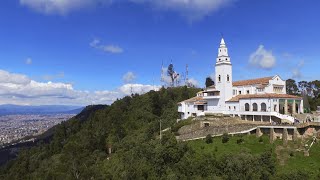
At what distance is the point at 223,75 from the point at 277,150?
2141cm

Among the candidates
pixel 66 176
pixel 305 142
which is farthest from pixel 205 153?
pixel 66 176

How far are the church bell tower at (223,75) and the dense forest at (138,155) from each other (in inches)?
417

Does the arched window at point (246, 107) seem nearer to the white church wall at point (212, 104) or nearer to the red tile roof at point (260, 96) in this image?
the red tile roof at point (260, 96)

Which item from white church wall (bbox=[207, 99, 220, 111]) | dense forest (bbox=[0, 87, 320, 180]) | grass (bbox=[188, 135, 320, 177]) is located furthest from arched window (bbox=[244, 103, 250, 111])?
dense forest (bbox=[0, 87, 320, 180])

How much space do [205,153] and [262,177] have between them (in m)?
10.0

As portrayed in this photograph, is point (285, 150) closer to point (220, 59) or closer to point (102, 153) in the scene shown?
point (220, 59)

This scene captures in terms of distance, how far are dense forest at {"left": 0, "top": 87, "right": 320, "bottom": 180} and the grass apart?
126 centimetres

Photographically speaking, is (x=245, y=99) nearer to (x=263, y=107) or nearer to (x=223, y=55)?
(x=263, y=107)

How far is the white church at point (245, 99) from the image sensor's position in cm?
5281

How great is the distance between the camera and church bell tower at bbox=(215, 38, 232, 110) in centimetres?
6150

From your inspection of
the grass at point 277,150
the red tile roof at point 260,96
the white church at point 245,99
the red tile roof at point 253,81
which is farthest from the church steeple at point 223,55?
the grass at point 277,150

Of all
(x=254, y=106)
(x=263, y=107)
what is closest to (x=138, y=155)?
(x=254, y=106)

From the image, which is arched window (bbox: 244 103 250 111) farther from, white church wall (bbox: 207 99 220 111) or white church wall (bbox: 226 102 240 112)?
white church wall (bbox: 207 99 220 111)

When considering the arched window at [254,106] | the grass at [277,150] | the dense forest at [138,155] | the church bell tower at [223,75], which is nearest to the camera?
the dense forest at [138,155]
